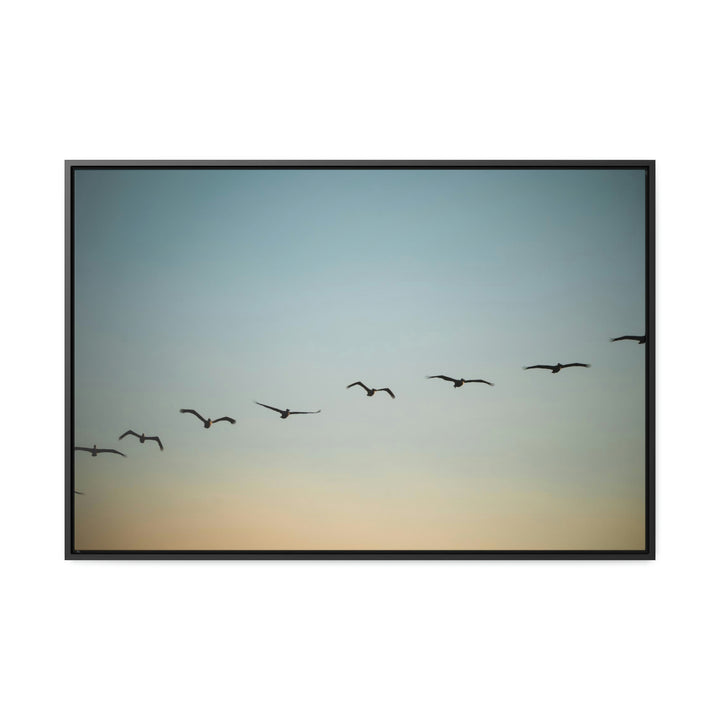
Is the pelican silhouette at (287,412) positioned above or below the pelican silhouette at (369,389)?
below

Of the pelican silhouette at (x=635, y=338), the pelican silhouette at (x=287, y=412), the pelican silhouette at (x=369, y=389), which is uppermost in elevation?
the pelican silhouette at (x=635, y=338)

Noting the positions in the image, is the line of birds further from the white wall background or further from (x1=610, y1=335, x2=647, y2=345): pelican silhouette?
the white wall background

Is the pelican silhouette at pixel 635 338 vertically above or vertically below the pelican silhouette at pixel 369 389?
above

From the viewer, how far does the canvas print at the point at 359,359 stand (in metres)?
2.01

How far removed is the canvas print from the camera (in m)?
2.01

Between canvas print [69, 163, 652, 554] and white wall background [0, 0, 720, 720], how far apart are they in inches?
3.5

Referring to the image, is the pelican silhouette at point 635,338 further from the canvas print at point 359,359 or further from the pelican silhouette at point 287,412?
the pelican silhouette at point 287,412
